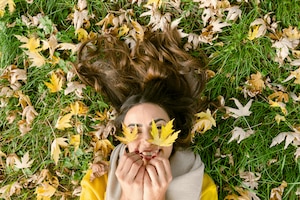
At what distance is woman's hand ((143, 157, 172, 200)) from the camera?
6.62 ft

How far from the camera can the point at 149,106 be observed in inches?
86.2

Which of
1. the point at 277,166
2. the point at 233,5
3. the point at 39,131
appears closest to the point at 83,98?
the point at 39,131

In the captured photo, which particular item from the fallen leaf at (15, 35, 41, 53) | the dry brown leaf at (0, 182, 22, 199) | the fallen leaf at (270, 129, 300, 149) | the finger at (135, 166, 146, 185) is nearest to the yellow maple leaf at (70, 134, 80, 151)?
the dry brown leaf at (0, 182, 22, 199)

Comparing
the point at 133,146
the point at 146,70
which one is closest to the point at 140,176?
the point at 133,146

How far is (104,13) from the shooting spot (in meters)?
2.62

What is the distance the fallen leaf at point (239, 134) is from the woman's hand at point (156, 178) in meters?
0.56

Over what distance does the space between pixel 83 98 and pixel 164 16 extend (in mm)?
628

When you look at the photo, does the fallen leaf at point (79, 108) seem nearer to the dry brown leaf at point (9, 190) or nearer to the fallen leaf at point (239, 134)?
the dry brown leaf at point (9, 190)

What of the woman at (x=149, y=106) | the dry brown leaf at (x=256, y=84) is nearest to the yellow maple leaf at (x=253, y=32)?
the dry brown leaf at (x=256, y=84)

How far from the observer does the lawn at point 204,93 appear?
2.51 m

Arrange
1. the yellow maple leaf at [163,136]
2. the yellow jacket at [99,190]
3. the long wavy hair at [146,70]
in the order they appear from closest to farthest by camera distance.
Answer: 1. the yellow maple leaf at [163,136]
2. the yellow jacket at [99,190]
3. the long wavy hair at [146,70]

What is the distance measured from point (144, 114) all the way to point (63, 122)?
1.95ft

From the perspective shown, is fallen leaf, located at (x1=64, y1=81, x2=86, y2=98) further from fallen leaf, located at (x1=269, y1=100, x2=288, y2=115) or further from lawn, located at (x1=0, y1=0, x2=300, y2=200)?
fallen leaf, located at (x1=269, y1=100, x2=288, y2=115)

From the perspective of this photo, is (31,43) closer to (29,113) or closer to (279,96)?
(29,113)
